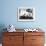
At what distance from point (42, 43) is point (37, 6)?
121cm

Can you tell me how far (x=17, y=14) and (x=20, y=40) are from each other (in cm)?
91

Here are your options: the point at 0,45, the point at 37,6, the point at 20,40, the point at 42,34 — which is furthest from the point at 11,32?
the point at 37,6

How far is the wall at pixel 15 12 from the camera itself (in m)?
4.04

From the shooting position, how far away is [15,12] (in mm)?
4059

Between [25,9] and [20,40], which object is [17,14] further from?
[20,40]

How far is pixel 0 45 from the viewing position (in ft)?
12.5

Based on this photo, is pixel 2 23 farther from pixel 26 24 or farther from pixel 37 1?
pixel 37 1

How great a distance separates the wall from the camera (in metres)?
4.04

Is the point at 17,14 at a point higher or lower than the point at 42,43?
higher

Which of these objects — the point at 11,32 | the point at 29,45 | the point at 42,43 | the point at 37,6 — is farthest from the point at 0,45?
the point at 37,6

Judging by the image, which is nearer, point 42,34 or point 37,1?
point 42,34

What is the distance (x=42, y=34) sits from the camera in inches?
142

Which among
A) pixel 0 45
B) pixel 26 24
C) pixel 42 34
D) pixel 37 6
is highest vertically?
pixel 37 6

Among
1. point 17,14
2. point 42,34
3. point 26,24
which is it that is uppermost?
point 17,14
